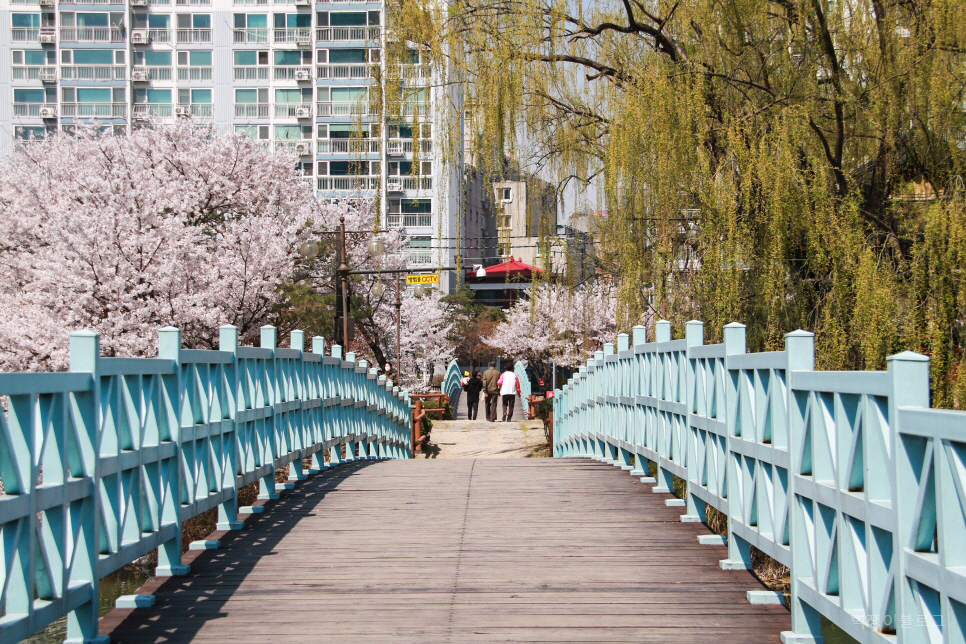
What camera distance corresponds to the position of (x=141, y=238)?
21.0m

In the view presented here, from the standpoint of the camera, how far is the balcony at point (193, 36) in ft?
180

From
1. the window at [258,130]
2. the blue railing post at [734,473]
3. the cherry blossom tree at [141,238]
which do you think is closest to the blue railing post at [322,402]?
the blue railing post at [734,473]

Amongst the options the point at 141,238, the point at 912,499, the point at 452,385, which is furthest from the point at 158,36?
the point at 912,499

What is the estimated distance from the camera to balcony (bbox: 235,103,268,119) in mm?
A: 55750

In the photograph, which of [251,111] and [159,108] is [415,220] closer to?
[251,111]

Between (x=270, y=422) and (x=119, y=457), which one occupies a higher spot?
(x=119, y=457)

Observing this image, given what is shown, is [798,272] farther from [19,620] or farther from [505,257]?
[19,620]

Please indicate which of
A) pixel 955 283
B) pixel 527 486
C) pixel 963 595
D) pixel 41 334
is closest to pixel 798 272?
pixel 955 283

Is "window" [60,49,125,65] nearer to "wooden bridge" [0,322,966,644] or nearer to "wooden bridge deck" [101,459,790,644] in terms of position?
"wooden bridge" [0,322,966,644]

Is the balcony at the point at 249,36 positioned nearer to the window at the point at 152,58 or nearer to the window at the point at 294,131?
the window at the point at 152,58

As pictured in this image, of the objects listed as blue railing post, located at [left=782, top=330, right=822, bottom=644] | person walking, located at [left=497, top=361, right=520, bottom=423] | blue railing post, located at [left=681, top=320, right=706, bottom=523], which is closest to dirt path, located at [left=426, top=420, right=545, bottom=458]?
person walking, located at [left=497, top=361, right=520, bottom=423]

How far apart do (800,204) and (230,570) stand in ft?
19.4

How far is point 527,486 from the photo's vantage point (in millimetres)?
8664

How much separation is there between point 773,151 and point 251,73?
2010 inches
